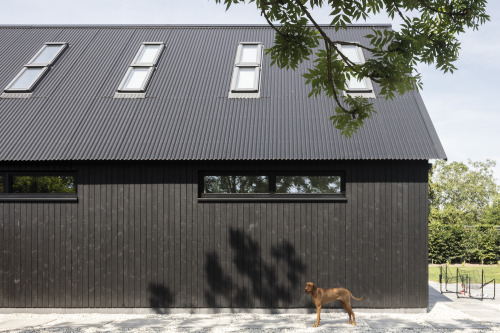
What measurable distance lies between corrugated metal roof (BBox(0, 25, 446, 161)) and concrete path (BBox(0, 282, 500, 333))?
3.23m

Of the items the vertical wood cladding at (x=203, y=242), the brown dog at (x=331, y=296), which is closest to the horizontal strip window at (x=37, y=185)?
the vertical wood cladding at (x=203, y=242)

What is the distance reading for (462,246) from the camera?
1958cm

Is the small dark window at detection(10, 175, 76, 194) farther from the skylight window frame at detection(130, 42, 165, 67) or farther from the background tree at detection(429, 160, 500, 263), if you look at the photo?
the background tree at detection(429, 160, 500, 263)

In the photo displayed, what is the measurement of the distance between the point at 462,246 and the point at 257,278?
45.5 feet

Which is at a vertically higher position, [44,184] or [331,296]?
[44,184]

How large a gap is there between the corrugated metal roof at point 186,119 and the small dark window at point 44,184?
2.00 feet

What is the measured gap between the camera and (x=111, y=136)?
384 inches

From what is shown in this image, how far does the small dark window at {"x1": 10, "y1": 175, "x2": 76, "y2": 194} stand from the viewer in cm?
969

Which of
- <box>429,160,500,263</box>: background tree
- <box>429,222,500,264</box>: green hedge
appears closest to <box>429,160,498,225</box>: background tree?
<box>429,160,500,263</box>: background tree

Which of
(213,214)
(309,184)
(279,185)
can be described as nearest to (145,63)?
(213,214)

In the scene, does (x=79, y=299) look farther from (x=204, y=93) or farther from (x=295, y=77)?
(x=295, y=77)

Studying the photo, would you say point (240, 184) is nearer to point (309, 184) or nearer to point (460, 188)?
point (309, 184)

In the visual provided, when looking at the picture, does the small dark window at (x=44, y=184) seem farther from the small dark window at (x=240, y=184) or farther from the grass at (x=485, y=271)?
the grass at (x=485, y=271)

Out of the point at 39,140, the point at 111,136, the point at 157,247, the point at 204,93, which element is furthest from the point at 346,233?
the point at 39,140
